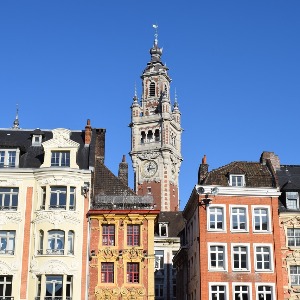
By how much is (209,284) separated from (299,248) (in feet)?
26.0

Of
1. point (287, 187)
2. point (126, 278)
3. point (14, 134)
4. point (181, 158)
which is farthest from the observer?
point (181, 158)

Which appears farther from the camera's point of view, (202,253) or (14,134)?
(14,134)

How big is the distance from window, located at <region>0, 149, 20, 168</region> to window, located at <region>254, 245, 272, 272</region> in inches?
806

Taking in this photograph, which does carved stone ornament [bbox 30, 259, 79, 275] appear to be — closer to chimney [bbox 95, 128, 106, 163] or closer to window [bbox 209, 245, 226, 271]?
window [bbox 209, 245, 226, 271]

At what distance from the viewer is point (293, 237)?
52250 millimetres

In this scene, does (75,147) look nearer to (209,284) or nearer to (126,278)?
(126,278)

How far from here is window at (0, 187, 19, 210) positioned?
166 ft

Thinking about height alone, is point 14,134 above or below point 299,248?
above

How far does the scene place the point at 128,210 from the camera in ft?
167

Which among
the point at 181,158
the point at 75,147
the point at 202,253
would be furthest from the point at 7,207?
the point at 181,158

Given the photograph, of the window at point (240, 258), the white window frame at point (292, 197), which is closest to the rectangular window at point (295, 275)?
the window at point (240, 258)

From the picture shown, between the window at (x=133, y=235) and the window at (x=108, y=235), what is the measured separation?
1250 mm

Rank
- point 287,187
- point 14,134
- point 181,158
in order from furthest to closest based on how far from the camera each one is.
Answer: point 181,158 → point 14,134 → point 287,187

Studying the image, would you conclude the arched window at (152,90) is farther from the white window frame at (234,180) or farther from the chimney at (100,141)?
the white window frame at (234,180)
